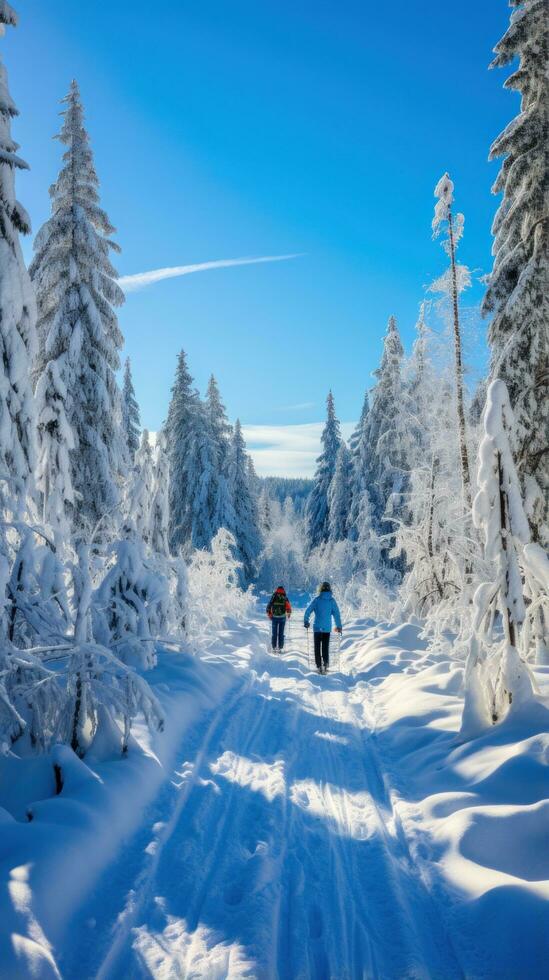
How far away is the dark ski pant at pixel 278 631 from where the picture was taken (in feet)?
45.1

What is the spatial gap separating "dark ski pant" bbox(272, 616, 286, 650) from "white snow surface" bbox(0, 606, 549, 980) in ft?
22.7

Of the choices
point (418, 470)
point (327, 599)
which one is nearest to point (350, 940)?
point (327, 599)

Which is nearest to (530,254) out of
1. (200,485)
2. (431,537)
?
(431,537)

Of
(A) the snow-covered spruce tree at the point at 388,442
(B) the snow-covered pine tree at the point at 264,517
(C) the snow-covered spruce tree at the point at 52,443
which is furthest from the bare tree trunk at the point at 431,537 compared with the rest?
(B) the snow-covered pine tree at the point at 264,517

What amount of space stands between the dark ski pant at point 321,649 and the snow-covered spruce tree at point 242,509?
22048mm

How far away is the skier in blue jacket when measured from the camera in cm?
1114

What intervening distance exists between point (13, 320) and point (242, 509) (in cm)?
3010

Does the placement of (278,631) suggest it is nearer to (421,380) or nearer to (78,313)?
(78,313)

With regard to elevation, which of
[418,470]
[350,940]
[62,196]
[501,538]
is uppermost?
[62,196]

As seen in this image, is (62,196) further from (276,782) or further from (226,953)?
(226,953)

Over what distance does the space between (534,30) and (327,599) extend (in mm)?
13025

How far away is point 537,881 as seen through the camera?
3.34 m

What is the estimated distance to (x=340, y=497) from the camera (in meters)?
37.9

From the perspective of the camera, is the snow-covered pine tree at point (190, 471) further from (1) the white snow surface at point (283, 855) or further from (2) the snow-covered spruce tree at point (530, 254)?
(1) the white snow surface at point (283, 855)
